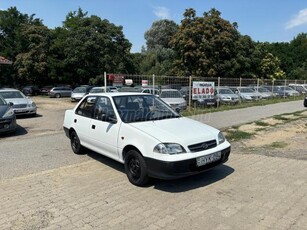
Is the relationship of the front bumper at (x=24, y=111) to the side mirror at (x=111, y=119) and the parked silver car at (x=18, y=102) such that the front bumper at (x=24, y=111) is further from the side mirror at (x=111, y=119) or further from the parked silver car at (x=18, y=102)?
the side mirror at (x=111, y=119)

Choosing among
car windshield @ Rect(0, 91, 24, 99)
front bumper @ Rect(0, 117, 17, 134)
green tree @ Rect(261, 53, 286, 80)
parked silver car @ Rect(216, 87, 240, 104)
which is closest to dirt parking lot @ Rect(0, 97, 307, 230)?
front bumper @ Rect(0, 117, 17, 134)

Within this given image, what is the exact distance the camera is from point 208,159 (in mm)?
4809

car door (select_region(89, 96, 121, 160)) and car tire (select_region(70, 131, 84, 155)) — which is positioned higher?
→ car door (select_region(89, 96, 121, 160))

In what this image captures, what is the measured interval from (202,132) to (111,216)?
2.01 meters

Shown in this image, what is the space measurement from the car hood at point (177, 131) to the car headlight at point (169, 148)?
0.06 meters

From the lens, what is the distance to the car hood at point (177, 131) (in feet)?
15.4

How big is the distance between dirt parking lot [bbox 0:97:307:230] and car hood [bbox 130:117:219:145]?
2.63 feet

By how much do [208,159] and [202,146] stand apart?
226mm

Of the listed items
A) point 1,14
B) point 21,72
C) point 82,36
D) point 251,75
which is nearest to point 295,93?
point 251,75

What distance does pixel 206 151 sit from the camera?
4.80 m

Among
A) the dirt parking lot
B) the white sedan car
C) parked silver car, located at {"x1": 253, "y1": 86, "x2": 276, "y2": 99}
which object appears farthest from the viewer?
parked silver car, located at {"x1": 253, "y1": 86, "x2": 276, "y2": 99}

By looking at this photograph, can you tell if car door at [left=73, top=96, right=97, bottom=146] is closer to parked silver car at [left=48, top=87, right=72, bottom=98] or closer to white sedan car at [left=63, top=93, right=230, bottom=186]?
white sedan car at [left=63, top=93, right=230, bottom=186]

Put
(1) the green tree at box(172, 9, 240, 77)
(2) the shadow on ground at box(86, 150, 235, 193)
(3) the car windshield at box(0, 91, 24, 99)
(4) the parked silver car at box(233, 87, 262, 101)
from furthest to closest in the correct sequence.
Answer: (1) the green tree at box(172, 9, 240, 77)
(4) the parked silver car at box(233, 87, 262, 101)
(3) the car windshield at box(0, 91, 24, 99)
(2) the shadow on ground at box(86, 150, 235, 193)

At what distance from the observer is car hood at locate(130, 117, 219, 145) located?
4.69 metres
